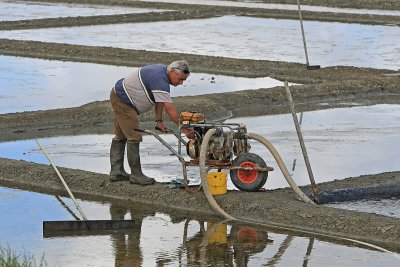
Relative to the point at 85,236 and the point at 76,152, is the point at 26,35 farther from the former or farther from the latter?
the point at 85,236

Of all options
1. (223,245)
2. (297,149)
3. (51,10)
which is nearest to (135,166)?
(223,245)

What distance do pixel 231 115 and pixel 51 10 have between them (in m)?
20.1

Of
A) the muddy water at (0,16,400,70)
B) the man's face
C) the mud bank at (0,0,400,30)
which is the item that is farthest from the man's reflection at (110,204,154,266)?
the mud bank at (0,0,400,30)

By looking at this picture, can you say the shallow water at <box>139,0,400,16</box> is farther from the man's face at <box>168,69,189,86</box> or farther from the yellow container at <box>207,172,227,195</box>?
the yellow container at <box>207,172,227,195</box>

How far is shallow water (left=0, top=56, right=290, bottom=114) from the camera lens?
18.2m

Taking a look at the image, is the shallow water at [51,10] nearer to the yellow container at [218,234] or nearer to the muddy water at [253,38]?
the muddy water at [253,38]

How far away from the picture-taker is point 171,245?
952 centimetres

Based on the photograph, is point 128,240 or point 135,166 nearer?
point 128,240

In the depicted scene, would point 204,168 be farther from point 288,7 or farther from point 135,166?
point 288,7

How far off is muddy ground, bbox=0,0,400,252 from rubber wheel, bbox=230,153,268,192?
4.0 inches

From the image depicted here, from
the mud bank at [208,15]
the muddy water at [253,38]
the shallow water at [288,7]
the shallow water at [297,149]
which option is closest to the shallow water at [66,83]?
the shallow water at [297,149]

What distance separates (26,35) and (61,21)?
11.4 ft

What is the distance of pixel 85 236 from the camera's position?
977 cm


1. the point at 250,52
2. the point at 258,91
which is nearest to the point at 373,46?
the point at 250,52
